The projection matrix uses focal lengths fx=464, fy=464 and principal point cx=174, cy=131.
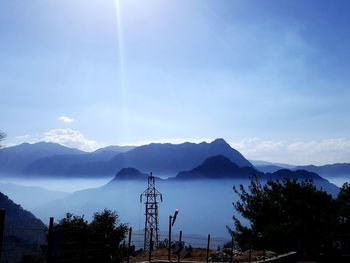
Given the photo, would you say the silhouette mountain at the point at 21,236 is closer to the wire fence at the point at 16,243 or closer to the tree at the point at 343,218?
the wire fence at the point at 16,243

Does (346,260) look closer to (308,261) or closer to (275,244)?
(308,261)

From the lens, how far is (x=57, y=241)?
35.6ft

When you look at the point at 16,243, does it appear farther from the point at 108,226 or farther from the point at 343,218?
the point at 343,218

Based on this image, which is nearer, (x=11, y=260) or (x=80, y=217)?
(x=11, y=260)

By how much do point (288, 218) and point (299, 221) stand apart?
8.41ft

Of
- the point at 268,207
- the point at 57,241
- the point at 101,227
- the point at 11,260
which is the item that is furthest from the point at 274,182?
the point at 57,241

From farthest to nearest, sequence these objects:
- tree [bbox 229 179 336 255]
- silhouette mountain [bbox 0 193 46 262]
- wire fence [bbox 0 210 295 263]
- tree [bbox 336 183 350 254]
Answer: tree [bbox 229 179 336 255] < tree [bbox 336 183 350 254] < silhouette mountain [bbox 0 193 46 262] < wire fence [bbox 0 210 295 263]

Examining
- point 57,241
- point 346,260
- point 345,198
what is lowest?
point 346,260

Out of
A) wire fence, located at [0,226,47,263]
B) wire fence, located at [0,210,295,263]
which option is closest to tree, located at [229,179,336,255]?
wire fence, located at [0,210,295,263]

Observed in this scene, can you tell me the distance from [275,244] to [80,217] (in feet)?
44.3

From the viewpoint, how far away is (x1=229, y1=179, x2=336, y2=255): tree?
29.2 meters

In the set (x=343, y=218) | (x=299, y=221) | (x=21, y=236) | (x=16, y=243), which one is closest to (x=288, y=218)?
(x=299, y=221)

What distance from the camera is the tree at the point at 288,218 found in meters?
29.2

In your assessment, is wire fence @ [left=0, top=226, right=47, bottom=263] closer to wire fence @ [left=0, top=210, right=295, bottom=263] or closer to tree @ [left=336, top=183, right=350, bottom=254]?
wire fence @ [left=0, top=210, right=295, bottom=263]
